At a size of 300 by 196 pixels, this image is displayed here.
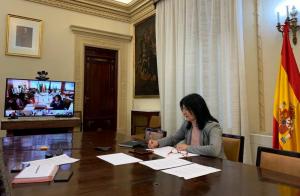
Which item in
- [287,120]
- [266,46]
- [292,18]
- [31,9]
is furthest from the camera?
[31,9]

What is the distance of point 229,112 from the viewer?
3152 mm

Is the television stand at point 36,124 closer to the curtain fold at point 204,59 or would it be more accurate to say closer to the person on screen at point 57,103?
the person on screen at point 57,103

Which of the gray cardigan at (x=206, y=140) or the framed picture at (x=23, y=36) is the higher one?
the framed picture at (x=23, y=36)

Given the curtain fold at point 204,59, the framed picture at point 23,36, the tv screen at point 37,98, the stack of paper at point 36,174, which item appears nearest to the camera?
the stack of paper at point 36,174

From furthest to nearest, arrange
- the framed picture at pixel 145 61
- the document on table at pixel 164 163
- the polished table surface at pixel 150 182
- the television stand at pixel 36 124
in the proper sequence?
1. the framed picture at pixel 145 61
2. the television stand at pixel 36 124
3. the document on table at pixel 164 163
4. the polished table surface at pixel 150 182

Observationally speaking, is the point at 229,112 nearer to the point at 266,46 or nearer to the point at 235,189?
the point at 266,46

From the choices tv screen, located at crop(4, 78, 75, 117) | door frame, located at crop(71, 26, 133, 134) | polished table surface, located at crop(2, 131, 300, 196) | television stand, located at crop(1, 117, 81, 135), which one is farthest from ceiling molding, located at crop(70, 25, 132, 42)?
polished table surface, located at crop(2, 131, 300, 196)

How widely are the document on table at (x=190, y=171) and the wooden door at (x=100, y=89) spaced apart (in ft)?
14.0

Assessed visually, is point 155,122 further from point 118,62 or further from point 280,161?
point 280,161

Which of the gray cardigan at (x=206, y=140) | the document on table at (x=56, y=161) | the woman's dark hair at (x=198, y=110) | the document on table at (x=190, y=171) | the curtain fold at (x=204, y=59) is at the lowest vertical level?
the document on table at (x=190, y=171)

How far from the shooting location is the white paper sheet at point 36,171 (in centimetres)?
124

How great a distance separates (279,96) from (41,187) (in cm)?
225

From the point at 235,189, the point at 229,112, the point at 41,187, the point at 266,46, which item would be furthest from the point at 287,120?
the point at 41,187

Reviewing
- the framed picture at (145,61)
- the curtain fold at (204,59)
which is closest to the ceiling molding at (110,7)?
the framed picture at (145,61)
